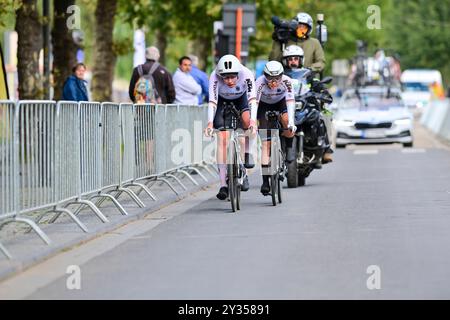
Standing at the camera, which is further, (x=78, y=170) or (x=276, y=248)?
(x=78, y=170)

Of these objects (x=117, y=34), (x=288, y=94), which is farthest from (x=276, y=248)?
(x=117, y=34)

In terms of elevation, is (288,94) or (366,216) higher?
(288,94)

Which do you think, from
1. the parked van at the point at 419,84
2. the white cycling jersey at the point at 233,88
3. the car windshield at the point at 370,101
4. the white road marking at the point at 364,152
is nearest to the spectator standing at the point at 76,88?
the white cycling jersey at the point at 233,88

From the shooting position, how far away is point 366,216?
16172mm

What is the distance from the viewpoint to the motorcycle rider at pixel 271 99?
18453mm

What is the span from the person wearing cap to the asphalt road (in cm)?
458

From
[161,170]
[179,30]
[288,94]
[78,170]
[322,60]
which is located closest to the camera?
[78,170]

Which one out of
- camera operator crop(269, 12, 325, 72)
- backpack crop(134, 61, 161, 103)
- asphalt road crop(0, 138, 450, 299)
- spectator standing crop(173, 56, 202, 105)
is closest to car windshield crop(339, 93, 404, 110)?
spectator standing crop(173, 56, 202, 105)

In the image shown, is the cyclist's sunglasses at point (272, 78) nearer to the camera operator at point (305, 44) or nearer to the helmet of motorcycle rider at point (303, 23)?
the camera operator at point (305, 44)

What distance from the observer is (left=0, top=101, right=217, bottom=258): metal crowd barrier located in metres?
13.2

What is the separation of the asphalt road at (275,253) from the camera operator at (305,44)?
112 inches

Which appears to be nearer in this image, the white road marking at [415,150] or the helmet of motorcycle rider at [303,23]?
the helmet of motorcycle rider at [303,23]
